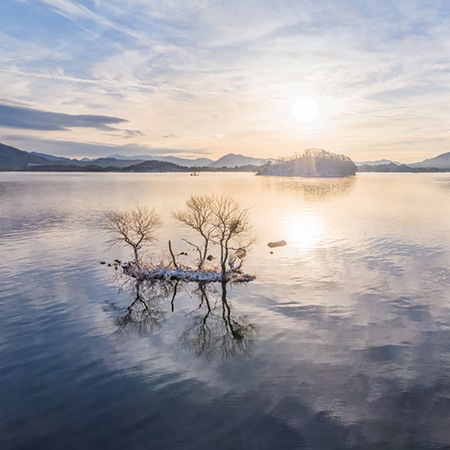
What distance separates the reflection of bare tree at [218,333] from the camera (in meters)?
40.8

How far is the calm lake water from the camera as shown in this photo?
2830cm

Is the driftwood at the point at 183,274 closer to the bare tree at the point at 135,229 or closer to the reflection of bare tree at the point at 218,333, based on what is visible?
the bare tree at the point at 135,229

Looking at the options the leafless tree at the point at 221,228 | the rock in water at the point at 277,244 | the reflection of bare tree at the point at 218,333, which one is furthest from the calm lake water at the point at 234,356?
the rock in water at the point at 277,244

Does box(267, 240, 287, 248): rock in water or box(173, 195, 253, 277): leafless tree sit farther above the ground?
box(173, 195, 253, 277): leafless tree

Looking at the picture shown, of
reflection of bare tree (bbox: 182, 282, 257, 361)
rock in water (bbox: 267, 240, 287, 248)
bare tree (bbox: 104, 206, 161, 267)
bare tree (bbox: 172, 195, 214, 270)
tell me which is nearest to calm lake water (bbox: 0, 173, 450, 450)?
reflection of bare tree (bbox: 182, 282, 257, 361)

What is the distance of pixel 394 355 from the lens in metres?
38.6

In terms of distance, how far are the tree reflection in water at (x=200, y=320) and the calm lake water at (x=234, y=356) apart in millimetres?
240

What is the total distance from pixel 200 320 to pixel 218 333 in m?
4.55

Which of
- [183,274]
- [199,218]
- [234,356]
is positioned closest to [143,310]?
[183,274]

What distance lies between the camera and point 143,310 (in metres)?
52.2

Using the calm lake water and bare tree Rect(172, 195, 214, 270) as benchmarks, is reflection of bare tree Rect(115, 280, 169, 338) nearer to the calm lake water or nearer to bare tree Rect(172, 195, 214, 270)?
the calm lake water

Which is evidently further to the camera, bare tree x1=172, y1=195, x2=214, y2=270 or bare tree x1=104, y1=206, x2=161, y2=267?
bare tree x1=104, y1=206, x2=161, y2=267

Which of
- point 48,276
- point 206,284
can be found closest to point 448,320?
point 206,284

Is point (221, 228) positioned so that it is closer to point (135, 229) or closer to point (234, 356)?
point (135, 229)
